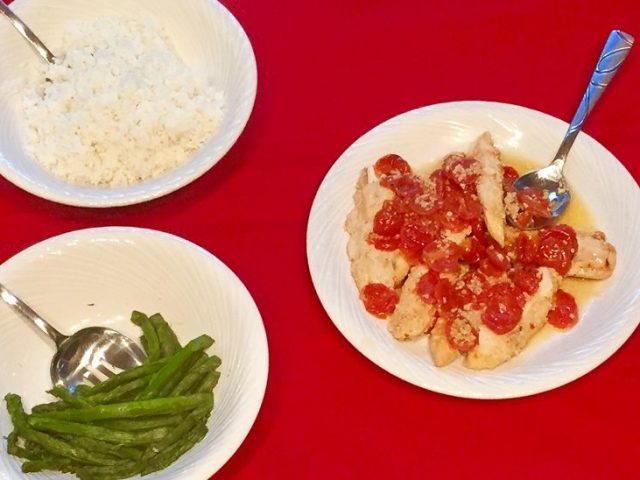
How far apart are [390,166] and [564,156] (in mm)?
501

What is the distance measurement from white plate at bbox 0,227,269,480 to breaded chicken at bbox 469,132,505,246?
674mm

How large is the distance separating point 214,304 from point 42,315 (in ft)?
1.49

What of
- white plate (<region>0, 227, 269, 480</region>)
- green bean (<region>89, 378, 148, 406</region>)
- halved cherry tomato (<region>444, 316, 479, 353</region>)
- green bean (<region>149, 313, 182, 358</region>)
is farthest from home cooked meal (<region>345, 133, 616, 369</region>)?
green bean (<region>89, 378, 148, 406</region>)

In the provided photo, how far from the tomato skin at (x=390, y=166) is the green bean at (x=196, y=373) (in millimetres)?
743

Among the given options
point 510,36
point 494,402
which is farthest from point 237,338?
point 510,36

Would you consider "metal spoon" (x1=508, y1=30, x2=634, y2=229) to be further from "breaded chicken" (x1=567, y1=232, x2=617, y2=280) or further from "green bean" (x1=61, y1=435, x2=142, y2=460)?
"green bean" (x1=61, y1=435, x2=142, y2=460)

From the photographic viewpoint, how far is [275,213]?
2246 mm

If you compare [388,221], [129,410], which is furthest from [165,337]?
[388,221]

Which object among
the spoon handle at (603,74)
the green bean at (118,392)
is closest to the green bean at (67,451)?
the green bean at (118,392)

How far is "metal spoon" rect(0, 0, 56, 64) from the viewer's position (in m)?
2.41

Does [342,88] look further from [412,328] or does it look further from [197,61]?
[412,328]

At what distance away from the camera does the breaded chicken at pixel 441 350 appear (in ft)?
5.93

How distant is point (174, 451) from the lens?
1647 mm

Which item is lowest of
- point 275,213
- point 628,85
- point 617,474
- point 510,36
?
point 617,474
